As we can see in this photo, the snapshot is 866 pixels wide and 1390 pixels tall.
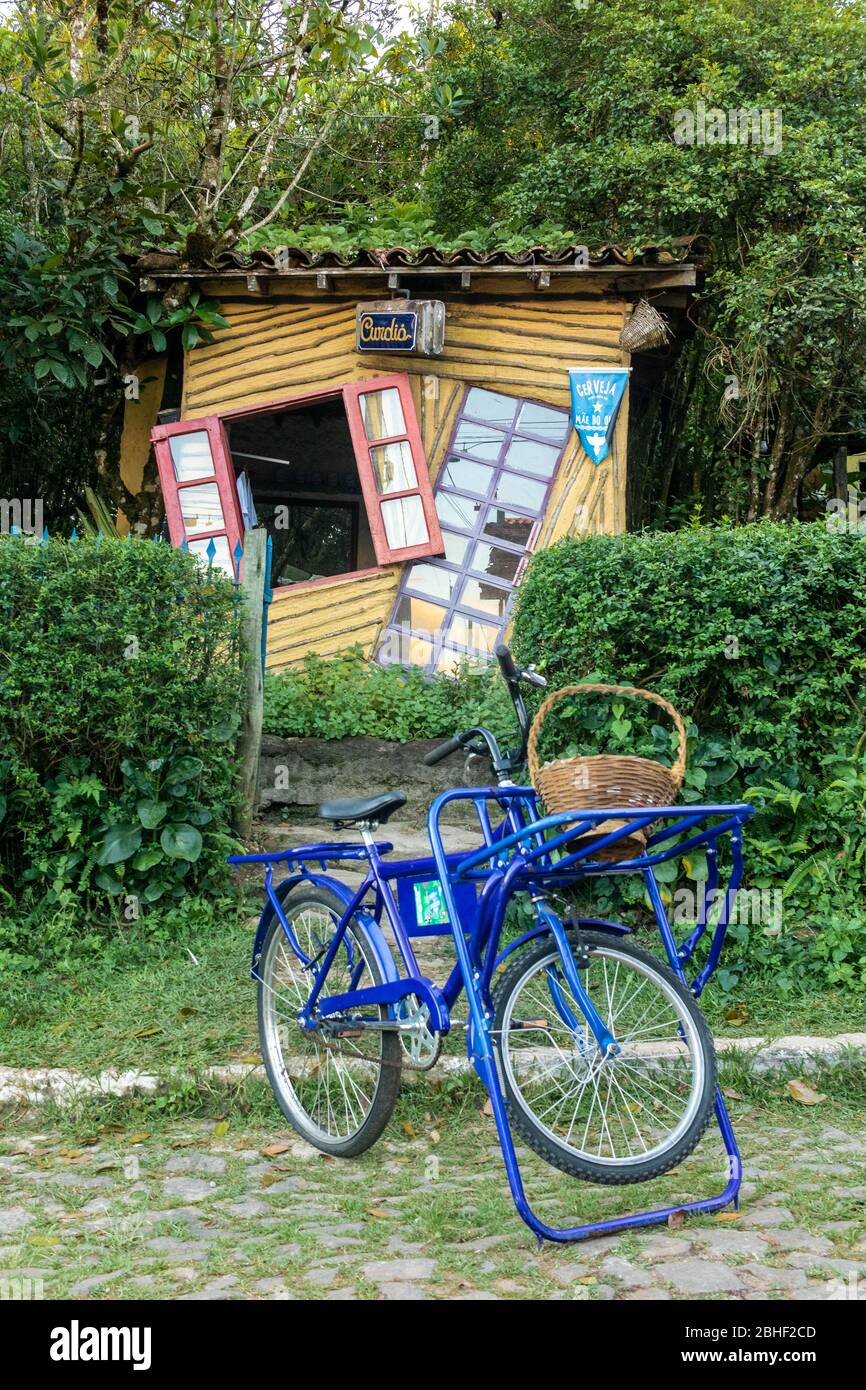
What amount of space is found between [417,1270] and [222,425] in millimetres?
7895

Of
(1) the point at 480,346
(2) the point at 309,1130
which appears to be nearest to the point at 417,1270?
(2) the point at 309,1130

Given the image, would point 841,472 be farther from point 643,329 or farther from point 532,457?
point 532,457

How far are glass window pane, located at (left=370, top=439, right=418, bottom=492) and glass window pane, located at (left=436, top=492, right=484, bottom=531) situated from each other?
1.14ft

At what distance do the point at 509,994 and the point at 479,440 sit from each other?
22.9 ft

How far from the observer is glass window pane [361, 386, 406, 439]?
928cm

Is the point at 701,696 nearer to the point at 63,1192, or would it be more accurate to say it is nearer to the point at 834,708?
the point at 834,708

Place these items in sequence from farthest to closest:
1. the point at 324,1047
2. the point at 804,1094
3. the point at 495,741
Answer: the point at 804,1094, the point at 324,1047, the point at 495,741

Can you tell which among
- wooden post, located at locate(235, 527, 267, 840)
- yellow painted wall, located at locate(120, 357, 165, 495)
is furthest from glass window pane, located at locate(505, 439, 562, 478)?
wooden post, located at locate(235, 527, 267, 840)

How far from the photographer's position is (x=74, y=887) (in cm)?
538

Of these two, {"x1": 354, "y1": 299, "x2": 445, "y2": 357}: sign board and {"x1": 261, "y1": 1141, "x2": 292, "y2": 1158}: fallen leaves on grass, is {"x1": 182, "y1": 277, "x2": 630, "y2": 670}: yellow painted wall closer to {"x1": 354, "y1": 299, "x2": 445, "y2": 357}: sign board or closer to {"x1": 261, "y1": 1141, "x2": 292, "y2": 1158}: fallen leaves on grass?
{"x1": 354, "y1": 299, "x2": 445, "y2": 357}: sign board

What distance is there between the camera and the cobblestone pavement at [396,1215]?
2775 mm

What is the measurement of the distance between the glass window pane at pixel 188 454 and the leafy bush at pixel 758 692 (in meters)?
5.23

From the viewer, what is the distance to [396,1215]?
325 cm

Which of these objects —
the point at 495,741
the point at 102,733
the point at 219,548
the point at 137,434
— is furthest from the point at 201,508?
the point at 495,741
